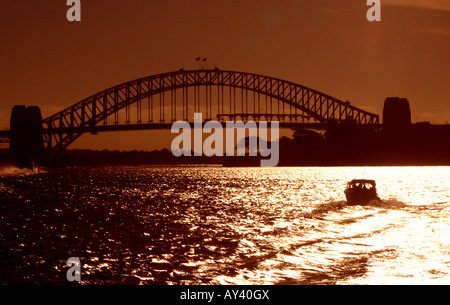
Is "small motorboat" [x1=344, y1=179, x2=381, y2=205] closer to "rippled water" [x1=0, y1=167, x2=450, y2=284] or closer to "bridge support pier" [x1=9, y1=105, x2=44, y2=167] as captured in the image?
"rippled water" [x1=0, y1=167, x2=450, y2=284]

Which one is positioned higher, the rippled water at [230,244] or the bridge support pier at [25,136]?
the bridge support pier at [25,136]

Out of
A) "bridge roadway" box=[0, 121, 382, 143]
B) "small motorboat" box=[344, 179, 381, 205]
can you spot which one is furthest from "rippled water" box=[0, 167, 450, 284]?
"bridge roadway" box=[0, 121, 382, 143]

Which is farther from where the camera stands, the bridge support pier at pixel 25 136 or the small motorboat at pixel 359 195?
the bridge support pier at pixel 25 136

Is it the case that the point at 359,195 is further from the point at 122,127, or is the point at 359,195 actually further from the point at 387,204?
the point at 122,127

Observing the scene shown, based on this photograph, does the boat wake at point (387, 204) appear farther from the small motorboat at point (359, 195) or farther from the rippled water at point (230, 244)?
the small motorboat at point (359, 195)

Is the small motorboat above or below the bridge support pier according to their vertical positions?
below

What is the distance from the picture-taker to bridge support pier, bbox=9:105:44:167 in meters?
157

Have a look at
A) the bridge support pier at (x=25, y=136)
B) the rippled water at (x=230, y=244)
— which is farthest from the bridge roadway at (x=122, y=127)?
the rippled water at (x=230, y=244)

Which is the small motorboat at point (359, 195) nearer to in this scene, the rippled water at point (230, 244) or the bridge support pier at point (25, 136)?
the rippled water at point (230, 244)

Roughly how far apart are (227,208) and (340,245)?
85.0ft

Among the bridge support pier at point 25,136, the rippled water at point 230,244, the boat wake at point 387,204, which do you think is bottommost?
the boat wake at point 387,204

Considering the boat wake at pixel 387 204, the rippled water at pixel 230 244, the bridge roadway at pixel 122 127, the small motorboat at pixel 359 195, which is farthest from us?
the bridge roadway at pixel 122 127

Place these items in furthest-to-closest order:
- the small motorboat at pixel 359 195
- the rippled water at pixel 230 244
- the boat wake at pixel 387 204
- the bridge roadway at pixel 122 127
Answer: the bridge roadway at pixel 122 127 → the small motorboat at pixel 359 195 → the boat wake at pixel 387 204 → the rippled water at pixel 230 244

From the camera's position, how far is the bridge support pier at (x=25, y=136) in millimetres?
156625
